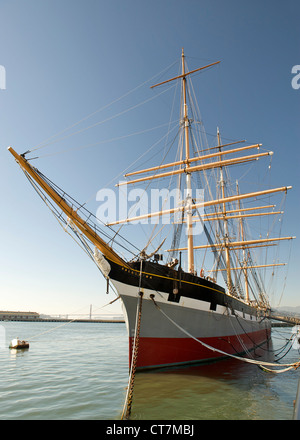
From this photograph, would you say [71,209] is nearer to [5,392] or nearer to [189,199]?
[5,392]

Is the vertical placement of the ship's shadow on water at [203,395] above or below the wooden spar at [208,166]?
below

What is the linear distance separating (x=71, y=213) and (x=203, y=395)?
7.91 meters

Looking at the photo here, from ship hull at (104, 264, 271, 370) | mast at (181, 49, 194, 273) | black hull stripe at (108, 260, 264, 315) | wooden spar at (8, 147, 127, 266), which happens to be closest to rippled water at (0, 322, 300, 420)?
ship hull at (104, 264, 271, 370)

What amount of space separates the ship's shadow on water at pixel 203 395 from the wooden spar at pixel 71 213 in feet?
15.4

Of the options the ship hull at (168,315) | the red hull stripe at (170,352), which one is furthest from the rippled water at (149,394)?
the ship hull at (168,315)

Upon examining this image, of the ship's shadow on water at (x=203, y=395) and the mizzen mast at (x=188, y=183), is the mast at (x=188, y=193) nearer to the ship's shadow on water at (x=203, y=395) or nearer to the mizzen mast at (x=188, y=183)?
the mizzen mast at (x=188, y=183)

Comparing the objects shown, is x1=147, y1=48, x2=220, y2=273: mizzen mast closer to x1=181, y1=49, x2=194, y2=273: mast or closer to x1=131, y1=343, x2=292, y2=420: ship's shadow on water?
x1=181, y1=49, x2=194, y2=273: mast

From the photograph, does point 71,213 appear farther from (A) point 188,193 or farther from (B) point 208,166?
(B) point 208,166

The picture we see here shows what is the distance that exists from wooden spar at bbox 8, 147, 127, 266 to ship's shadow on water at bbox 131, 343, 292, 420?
4702 millimetres

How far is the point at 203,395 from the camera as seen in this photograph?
8234 millimetres

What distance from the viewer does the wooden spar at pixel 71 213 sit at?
9625mm

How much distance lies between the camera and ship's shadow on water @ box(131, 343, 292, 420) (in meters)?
6.70

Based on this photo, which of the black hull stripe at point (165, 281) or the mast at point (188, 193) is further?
the mast at point (188, 193)
